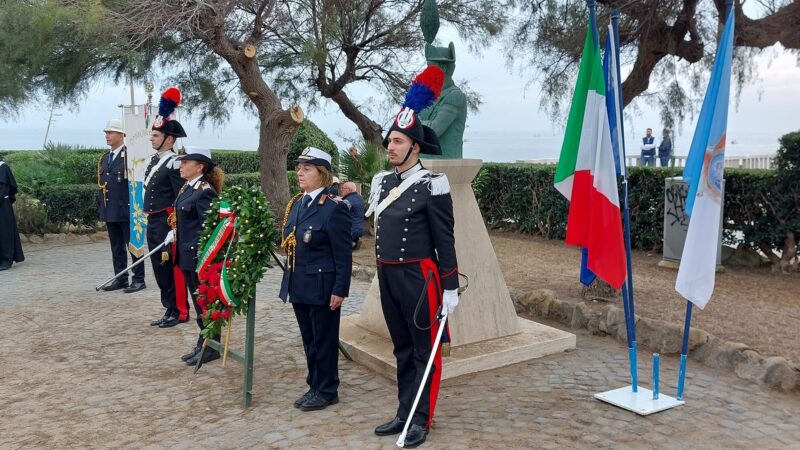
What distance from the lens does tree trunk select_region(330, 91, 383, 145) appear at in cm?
1486

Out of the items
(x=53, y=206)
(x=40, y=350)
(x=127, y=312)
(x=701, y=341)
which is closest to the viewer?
(x=701, y=341)

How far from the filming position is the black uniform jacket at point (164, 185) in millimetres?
6637

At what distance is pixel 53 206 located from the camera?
40.4 feet

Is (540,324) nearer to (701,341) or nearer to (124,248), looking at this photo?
(701,341)

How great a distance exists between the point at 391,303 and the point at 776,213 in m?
6.38

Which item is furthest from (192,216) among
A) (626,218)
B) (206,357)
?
(626,218)

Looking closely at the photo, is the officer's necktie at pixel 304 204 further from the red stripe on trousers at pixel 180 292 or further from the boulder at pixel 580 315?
the boulder at pixel 580 315

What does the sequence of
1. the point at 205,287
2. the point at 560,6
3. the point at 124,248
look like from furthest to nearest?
the point at 560,6, the point at 124,248, the point at 205,287

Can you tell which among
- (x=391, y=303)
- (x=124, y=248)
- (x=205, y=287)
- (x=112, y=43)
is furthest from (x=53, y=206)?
(x=391, y=303)

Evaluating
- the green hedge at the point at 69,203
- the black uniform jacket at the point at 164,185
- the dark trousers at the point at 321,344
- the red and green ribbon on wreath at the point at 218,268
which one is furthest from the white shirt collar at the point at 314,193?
the green hedge at the point at 69,203

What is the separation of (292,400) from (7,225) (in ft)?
22.4

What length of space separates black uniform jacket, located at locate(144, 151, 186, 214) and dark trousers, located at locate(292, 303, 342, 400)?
2533 mm

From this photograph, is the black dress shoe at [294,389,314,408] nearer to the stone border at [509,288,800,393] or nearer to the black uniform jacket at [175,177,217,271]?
the black uniform jacket at [175,177,217,271]

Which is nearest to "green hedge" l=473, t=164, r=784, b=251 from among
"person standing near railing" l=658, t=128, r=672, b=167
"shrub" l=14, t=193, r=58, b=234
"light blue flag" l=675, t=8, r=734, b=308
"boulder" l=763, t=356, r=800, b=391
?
"person standing near railing" l=658, t=128, r=672, b=167
